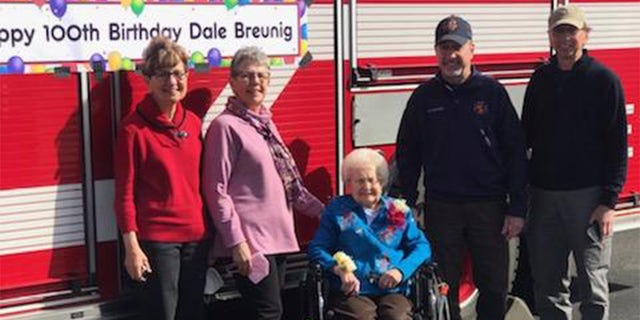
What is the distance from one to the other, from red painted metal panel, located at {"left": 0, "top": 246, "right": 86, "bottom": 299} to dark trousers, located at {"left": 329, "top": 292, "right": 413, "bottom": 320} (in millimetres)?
1150

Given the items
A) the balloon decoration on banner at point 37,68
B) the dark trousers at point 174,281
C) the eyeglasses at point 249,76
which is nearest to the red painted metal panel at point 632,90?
the eyeglasses at point 249,76

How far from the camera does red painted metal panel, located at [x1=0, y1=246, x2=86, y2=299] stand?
14.0 feet

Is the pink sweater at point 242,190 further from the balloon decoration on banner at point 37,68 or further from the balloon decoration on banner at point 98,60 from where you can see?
the balloon decoration on banner at point 37,68

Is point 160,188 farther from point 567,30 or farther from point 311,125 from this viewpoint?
point 567,30

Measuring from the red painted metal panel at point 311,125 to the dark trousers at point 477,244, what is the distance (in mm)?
618

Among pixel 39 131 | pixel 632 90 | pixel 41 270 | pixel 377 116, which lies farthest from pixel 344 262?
pixel 632 90

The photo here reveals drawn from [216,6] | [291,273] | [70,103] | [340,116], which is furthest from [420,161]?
[70,103]

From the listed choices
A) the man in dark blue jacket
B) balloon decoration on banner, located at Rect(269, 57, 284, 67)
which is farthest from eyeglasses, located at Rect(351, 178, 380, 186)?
balloon decoration on banner, located at Rect(269, 57, 284, 67)

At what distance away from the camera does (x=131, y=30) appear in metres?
4.42

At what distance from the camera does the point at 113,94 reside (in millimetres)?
4441

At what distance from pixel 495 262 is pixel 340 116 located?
1.11m

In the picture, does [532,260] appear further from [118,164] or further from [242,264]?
[118,164]

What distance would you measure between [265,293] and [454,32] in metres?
1.47

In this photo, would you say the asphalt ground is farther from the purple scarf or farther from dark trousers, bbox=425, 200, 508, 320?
the purple scarf
